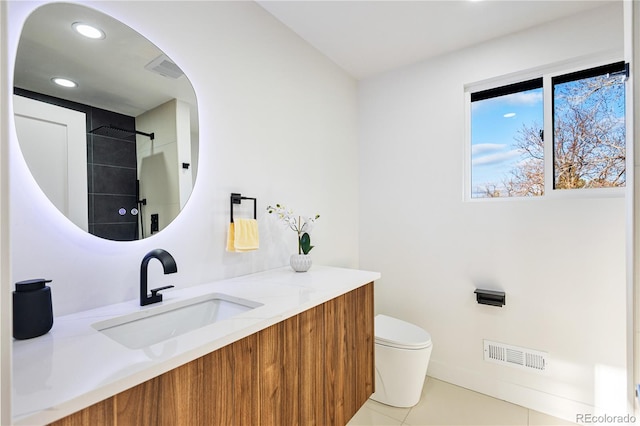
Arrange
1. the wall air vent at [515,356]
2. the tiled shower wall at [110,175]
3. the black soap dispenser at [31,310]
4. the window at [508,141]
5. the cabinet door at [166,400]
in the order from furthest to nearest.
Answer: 1. the window at [508,141]
2. the wall air vent at [515,356]
3. the tiled shower wall at [110,175]
4. the black soap dispenser at [31,310]
5. the cabinet door at [166,400]

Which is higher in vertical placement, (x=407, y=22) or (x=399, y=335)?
(x=407, y=22)

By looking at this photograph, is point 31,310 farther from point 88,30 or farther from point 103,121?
point 88,30

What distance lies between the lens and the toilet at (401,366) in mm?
1957

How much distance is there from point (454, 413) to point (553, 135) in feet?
6.66

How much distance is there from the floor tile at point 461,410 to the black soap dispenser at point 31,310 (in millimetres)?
1988

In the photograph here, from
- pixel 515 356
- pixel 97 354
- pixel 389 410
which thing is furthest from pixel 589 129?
pixel 97 354

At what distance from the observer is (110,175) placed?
1248 millimetres

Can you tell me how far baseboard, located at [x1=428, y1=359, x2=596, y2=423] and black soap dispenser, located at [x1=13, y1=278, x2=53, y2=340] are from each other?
2.49 metres

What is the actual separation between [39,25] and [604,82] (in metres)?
3.02

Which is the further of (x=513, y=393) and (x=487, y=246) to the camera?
(x=487, y=246)

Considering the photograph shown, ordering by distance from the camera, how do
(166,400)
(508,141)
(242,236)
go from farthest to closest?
(508,141)
(242,236)
(166,400)

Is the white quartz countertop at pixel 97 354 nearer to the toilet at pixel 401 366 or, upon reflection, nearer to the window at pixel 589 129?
the toilet at pixel 401 366

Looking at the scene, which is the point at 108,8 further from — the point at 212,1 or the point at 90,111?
the point at 212,1

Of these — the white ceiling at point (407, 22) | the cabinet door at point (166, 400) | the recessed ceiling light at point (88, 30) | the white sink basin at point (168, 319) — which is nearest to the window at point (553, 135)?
the white ceiling at point (407, 22)
